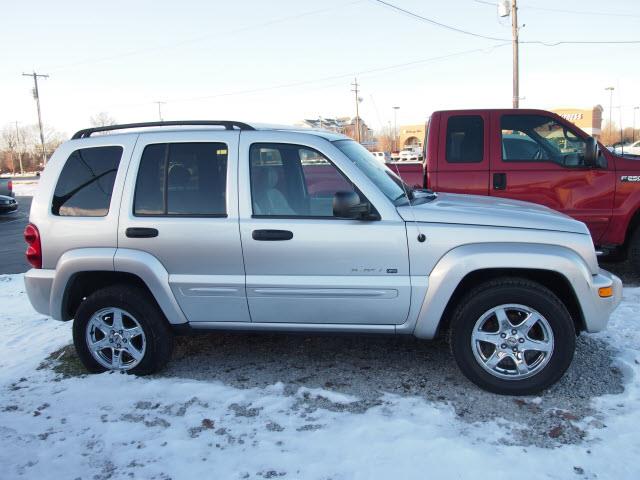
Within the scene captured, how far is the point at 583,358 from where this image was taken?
4422 millimetres

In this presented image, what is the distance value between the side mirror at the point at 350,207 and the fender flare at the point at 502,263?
61 centimetres

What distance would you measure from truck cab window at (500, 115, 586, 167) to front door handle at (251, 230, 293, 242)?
3.58m

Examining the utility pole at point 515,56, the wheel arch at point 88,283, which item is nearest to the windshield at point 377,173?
the wheel arch at point 88,283

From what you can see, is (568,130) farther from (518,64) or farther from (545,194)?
(518,64)

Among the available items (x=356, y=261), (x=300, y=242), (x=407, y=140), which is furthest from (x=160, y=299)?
(x=407, y=140)

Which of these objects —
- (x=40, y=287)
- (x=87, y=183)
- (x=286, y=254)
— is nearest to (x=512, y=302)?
(x=286, y=254)

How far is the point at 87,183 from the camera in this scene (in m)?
4.28

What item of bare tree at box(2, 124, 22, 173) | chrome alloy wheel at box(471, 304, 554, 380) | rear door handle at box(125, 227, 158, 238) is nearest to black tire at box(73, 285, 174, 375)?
rear door handle at box(125, 227, 158, 238)

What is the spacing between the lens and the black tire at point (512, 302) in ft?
12.2

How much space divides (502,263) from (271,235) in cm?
159

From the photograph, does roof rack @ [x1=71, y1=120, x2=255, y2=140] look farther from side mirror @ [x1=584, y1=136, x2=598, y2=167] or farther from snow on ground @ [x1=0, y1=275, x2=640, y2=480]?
side mirror @ [x1=584, y1=136, x2=598, y2=167]

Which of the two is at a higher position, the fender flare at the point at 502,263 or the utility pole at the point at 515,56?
the utility pole at the point at 515,56

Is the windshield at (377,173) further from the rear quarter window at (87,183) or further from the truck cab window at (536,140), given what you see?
the truck cab window at (536,140)

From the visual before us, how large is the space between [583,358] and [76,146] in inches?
171
